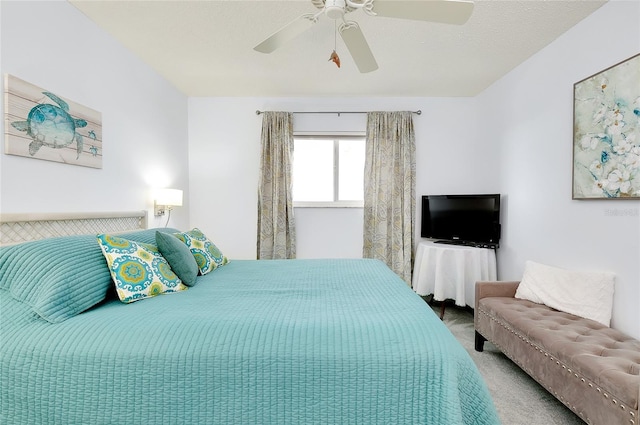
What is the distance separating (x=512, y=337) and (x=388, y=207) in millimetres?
2060

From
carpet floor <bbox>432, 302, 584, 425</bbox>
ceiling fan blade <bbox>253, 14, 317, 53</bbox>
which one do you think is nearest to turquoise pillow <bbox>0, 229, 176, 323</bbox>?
ceiling fan blade <bbox>253, 14, 317, 53</bbox>

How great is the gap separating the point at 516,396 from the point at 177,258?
2.32m

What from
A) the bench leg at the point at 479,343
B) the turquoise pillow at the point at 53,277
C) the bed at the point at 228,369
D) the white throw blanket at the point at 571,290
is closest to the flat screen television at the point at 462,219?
the white throw blanket at the point at 571,290

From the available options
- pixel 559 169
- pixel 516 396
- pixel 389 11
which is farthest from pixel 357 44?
pixel 516 396

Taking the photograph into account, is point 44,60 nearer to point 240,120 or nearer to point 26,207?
point 26,207

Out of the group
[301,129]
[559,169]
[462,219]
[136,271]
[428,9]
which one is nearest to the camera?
[428,9]

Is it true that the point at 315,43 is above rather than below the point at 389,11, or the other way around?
above

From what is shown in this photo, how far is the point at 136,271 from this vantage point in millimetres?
1604

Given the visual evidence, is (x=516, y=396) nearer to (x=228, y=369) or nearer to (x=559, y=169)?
(x=559, y=169)

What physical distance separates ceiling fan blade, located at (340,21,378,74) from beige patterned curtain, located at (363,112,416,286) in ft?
5.80

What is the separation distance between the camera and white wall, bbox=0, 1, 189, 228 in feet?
5.80

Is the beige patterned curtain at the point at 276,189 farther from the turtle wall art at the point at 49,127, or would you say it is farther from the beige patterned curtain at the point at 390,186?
the turtle wall art at the point at 49,127

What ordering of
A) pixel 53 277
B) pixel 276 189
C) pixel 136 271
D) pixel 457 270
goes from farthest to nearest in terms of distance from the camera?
pixel 276 189 < pixel 457 270 < pixel 136 271 < pixel 53 277

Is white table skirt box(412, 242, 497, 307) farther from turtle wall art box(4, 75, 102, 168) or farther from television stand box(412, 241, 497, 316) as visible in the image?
turtle wall art box(4, 75, 102, 168)
